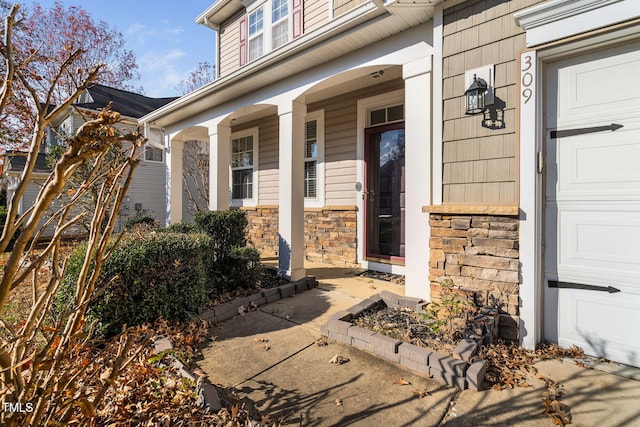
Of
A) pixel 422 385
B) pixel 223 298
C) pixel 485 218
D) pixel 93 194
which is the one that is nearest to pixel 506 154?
pixel 485 218

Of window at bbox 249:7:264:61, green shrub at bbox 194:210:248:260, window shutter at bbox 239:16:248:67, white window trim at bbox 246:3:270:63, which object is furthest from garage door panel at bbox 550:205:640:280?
window shutter at bbox 239:16:248:67

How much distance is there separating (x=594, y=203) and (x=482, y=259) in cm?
91

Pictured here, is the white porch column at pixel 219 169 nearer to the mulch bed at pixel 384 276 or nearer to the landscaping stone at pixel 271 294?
the landscaping stone at pixel 271 294

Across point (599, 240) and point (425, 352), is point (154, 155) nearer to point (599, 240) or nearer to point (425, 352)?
point (425, 352)

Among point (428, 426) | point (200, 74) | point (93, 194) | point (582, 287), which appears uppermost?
point (200, 74)

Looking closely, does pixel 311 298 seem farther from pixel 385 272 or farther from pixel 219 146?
pixel 219 146

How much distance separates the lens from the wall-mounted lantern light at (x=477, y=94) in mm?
2771

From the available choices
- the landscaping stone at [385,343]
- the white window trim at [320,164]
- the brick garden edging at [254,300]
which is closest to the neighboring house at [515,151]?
the brick garden edging at [254,300]

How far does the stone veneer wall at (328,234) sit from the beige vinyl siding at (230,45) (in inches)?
146

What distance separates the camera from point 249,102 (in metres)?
5.23

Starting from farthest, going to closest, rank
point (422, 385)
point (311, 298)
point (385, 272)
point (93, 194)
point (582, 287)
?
point (93, 194), point (385, 272), point (311, 298), point (582, 287), point (422, 385)

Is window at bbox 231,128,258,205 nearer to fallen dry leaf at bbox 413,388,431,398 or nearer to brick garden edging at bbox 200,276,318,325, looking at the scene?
brick garden edging at bbox 200,276,318,325

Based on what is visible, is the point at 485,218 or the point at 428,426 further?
the point at 485,218

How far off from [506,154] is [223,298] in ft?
10.5
